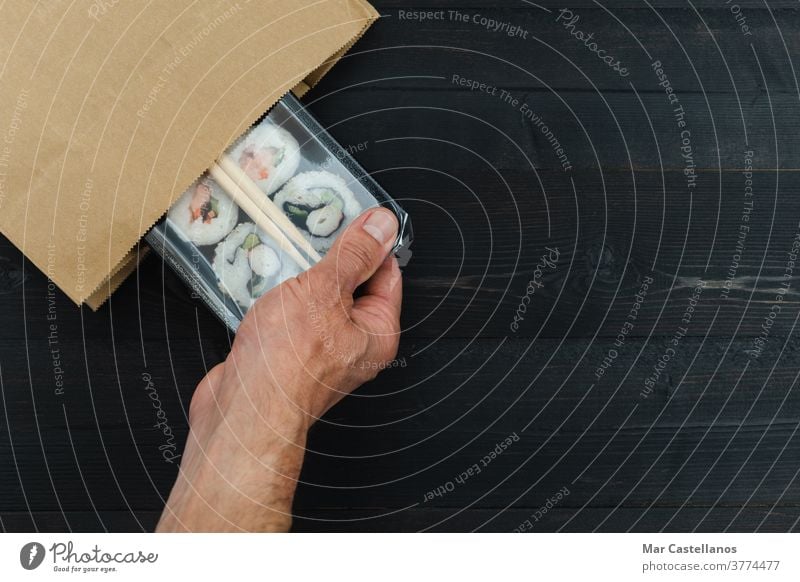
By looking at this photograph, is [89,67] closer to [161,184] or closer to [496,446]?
[161,184]

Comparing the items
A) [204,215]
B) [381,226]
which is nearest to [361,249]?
[381,226]

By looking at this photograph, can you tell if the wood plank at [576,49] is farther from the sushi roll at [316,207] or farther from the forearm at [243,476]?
the forearm at [243,476]

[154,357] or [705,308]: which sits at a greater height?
[705,308]

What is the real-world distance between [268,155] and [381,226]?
118mm

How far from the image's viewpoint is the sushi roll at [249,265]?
1.68 feet

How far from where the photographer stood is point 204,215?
515 millimetres

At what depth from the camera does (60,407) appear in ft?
1.81

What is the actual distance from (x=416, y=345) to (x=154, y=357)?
230mm

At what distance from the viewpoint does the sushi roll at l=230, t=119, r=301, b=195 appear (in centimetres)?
52
